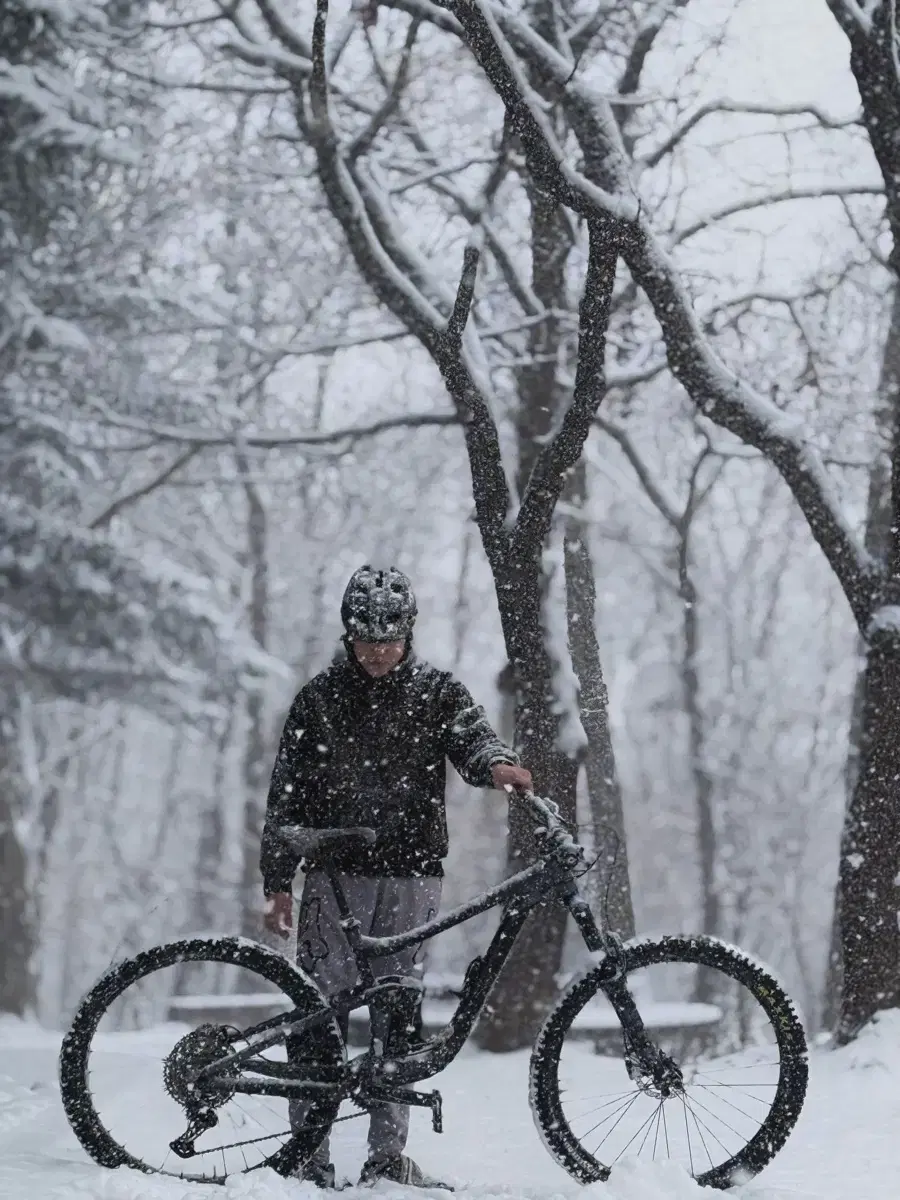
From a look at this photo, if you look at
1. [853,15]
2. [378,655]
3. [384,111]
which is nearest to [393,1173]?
[378,655]

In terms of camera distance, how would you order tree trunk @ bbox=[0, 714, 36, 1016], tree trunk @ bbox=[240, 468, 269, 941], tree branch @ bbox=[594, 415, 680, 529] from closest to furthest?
tree branch @ bbox=[594, 415, 680, 529] < tree trunk @ bbox=[0, 714, 36, 1016] < tree trunk @ bbox=[240, 468, 269, 941]

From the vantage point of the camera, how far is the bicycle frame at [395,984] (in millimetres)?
4289

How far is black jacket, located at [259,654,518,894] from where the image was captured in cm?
450

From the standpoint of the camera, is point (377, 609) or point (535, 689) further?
point (535, 689)

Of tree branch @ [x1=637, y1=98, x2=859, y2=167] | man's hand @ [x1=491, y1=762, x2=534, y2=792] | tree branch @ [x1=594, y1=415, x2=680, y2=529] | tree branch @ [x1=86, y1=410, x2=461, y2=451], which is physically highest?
tree branch @ [x1=637, y1=98, x2=859, y2=167]

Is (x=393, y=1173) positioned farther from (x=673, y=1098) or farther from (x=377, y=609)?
(x=377, y=609)

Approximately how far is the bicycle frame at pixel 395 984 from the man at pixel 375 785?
121 millimetres

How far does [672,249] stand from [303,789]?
5.14 meters

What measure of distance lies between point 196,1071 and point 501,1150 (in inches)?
56.3

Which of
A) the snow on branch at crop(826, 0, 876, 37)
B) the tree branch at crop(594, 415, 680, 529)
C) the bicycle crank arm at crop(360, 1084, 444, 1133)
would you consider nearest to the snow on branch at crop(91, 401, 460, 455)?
the tree branch at crop(594, 415, 680, 529)

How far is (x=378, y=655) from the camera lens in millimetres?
4520

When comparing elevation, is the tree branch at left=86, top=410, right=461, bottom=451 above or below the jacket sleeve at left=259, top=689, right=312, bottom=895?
above

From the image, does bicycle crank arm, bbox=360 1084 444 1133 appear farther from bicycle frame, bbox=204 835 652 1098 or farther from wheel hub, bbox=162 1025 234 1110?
wheel hub, bbox=162 1025 234 1110

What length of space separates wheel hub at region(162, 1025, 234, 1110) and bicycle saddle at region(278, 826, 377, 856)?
2.22 feet
